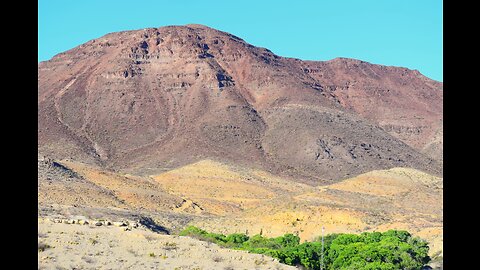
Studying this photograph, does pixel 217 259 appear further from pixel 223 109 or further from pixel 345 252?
pixel 223 109

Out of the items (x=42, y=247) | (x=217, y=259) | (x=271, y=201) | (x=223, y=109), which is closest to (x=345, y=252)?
(x=217, y=259)

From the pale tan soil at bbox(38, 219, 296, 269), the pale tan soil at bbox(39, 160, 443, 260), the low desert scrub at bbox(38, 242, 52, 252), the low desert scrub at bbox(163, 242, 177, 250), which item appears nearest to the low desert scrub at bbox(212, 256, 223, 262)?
the pale tan soil at bbox(38, 219, 296, 269)

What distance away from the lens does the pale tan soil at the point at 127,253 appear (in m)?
22.1

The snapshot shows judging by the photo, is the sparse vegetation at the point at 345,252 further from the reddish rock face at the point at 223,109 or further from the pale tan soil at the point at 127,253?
the reddish rock face at the point at 223,109

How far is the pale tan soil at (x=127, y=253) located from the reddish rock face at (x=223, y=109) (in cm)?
7834

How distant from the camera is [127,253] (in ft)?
77.8

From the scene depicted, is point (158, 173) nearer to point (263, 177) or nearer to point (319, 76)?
point (263, 177)

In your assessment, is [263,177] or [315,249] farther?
[263,177]

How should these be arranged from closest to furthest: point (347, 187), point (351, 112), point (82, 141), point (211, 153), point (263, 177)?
point (347, 187) < point (263, 177) < point (211, 153) < point (82, 141) < point (351, 112)

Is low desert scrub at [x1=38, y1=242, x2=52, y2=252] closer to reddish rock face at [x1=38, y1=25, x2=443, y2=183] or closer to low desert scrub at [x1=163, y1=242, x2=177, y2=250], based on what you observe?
low desert scrub at [x1=163, y1=242, x2=177, y2=250]
